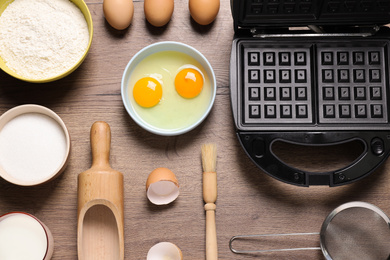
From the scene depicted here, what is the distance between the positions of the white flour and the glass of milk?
0.35 metres

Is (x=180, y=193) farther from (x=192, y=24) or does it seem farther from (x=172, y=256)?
(x=192, y=24)

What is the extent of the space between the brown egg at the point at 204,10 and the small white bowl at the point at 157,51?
0.27 feet

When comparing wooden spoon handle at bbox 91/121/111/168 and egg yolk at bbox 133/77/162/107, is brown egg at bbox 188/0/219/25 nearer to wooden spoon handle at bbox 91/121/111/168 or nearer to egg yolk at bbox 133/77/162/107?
egg yolk at bbox 133/77/162/107

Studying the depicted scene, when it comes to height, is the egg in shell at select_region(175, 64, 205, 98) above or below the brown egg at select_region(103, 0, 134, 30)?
below

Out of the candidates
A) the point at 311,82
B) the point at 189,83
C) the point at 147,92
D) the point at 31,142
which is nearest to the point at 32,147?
the point at 31,142

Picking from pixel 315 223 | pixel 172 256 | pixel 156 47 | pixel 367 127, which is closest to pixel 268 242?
pixel 315 223

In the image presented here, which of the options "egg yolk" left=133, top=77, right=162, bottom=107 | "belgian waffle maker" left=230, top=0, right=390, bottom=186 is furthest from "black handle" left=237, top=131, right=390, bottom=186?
"egg yolk" left=133, top=77, right=162, bottom=107

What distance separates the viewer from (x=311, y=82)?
118cm

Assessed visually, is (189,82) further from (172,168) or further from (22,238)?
(22,238)

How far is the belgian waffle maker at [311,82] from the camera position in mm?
1135

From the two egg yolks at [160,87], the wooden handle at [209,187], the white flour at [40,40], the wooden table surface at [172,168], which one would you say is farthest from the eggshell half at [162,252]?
the white flour at [40,40]

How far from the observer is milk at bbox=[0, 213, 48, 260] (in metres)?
1.13

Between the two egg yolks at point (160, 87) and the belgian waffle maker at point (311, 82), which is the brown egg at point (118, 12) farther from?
the belgian waffle maker at point (311, 82)

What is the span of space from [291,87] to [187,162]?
0.32m
